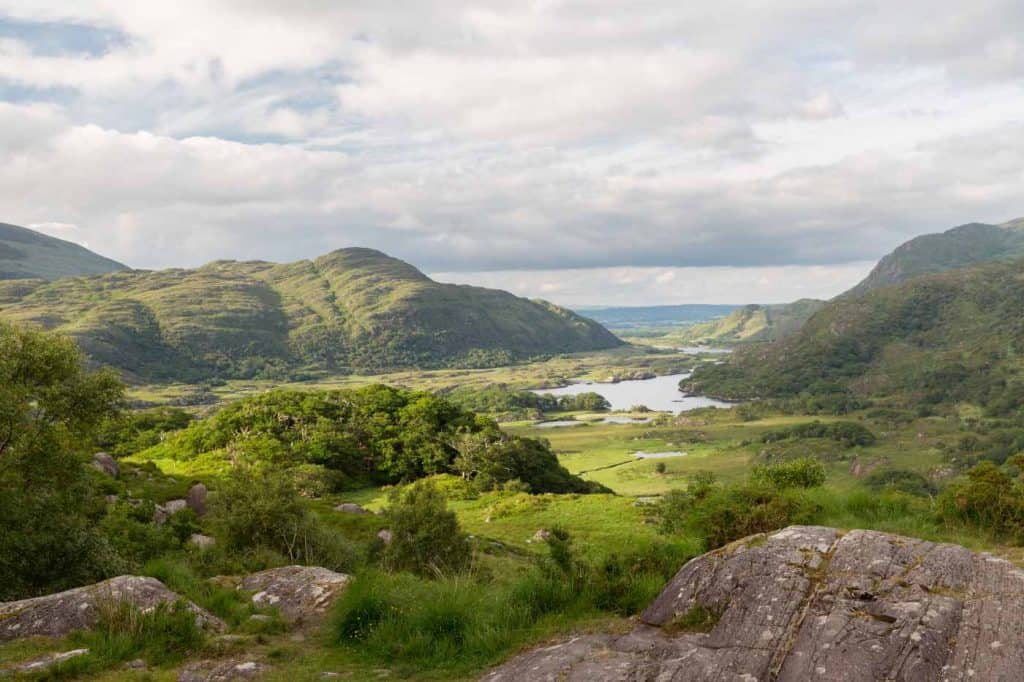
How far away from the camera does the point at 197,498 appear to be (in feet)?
163

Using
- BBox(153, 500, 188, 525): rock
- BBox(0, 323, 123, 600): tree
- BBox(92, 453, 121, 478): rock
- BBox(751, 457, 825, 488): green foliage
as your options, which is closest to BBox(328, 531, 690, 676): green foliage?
BBox(0, 323, 123, 600): tree

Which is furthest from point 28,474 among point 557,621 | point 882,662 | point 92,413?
point 882,662

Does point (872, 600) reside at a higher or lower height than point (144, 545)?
higher

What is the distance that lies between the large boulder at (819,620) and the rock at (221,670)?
14.5 feet

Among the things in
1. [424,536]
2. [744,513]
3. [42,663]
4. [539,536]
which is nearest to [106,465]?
[539,536]

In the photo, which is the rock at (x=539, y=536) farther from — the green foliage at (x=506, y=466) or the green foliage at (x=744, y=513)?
the green foliage at (x=744, y=513)

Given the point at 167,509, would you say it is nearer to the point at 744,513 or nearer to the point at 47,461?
the point at 47,461

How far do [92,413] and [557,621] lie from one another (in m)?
24.8

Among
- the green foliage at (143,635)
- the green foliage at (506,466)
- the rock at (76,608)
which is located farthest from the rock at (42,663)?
the green foliage at (506,466)

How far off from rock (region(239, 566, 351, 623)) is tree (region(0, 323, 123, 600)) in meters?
6.74

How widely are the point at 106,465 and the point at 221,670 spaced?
162 feet

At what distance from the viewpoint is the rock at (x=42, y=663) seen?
34.3 ft

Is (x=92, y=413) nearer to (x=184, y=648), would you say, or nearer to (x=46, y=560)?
(x=46, y=560)

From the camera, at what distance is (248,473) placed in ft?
103
